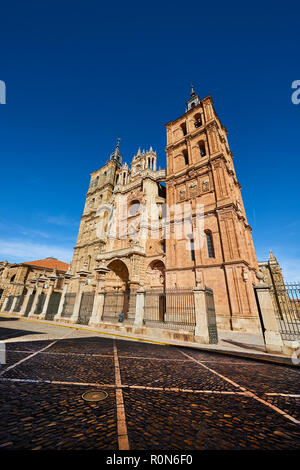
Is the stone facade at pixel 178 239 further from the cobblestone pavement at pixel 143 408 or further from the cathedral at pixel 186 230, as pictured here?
the cobblestone pavement at pixel 143 408

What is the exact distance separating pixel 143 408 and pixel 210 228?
1563cm

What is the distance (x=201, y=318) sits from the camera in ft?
26.9

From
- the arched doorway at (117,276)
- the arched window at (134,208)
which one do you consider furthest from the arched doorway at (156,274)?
the arched window at (134,208)

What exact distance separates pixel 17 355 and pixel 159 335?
658 cm

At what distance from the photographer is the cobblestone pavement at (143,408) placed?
1590 mm

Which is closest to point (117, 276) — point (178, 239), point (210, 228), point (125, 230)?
point (125, 230)

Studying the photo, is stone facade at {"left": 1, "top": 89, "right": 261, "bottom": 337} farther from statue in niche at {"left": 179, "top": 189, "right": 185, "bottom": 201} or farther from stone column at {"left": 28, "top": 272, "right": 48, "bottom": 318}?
stone column at {"left": 28, "top": 272, "right": 48, "bottom": 318}

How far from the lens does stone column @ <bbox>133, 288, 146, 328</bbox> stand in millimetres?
10217

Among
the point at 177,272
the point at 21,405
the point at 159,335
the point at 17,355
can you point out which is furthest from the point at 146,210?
the point at 21,405

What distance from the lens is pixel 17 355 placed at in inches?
169

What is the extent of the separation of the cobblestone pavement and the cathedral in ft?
23.3

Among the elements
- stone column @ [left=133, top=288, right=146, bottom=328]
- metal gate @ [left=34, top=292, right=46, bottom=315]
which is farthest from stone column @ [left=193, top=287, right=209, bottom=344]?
metal gate @ [left=34, top=292, right=46, bottom=315]

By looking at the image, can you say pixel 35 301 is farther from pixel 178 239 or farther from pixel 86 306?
pixel 178 239

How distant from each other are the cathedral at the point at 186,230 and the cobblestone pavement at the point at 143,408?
710 cm
